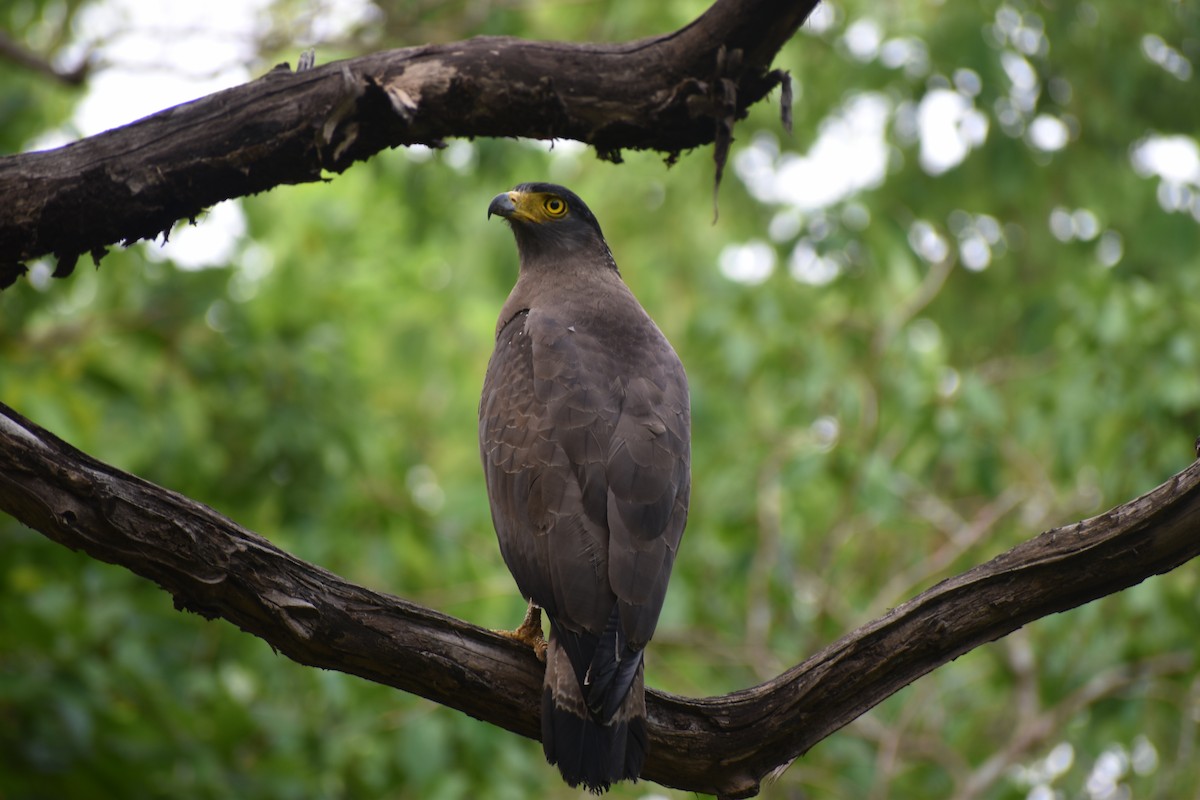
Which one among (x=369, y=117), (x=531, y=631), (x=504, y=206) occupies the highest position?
(x=504, y=206)

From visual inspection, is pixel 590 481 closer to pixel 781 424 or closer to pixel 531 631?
pixel 531 631

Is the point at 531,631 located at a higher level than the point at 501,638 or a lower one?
higher

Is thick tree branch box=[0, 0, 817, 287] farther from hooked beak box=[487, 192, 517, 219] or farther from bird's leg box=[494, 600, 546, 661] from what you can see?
bird's leg box=[494, 600, 546, 661]

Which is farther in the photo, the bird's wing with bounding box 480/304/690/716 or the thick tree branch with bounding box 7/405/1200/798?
the bird's wing with bounding box 480/304/690/716

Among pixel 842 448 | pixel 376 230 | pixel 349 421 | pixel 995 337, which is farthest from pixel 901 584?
pixel 376 230

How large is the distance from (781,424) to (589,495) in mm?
3671

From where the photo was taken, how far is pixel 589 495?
332cm

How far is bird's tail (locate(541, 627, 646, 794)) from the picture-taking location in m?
2.89

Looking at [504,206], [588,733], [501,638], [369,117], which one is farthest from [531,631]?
[504,206]

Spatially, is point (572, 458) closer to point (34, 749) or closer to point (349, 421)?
point (34, 749)

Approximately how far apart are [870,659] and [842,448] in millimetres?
3222

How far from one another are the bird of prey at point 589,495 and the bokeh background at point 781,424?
2200mm

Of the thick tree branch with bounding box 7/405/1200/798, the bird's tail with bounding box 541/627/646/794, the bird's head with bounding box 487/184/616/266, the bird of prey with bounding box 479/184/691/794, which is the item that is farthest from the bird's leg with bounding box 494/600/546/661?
the bird's head with bounding box 487/184/616/266

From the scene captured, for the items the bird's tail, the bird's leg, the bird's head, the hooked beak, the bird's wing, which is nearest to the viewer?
the bird's tail
